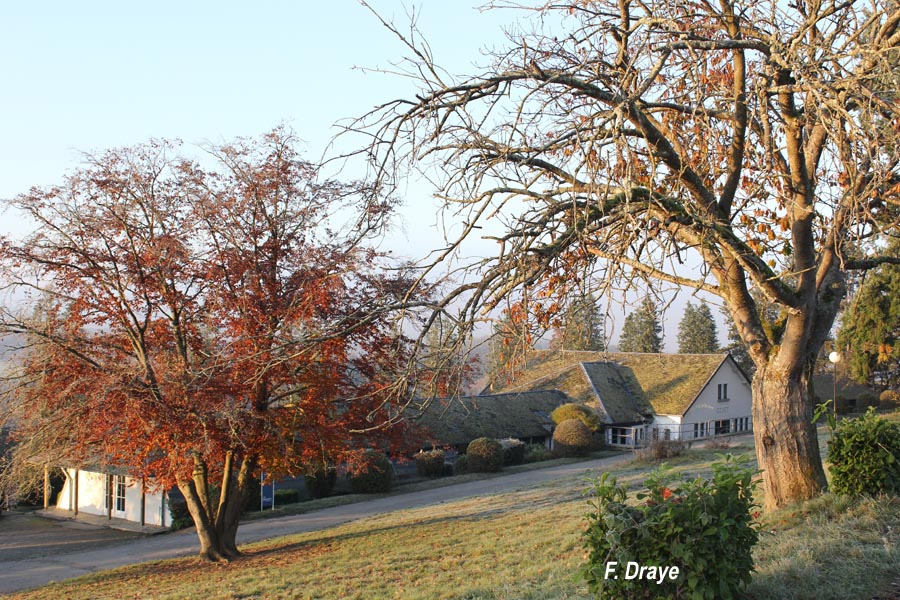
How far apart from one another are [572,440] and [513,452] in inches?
124

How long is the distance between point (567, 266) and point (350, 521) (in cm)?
1561

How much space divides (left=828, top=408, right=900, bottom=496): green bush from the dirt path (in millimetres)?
15444

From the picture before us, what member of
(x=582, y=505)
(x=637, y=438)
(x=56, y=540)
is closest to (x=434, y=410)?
(x=637, y=438)

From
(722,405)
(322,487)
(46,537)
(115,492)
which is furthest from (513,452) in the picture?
(46,537)

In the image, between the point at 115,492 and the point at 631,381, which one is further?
the point at 631,381

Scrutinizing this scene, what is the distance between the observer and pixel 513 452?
33.6 metres

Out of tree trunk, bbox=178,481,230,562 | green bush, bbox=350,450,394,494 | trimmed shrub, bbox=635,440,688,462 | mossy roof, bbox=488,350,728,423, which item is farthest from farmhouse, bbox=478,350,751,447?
tree trunk, bbox=178,481,230,562

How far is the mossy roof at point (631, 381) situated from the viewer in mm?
41331

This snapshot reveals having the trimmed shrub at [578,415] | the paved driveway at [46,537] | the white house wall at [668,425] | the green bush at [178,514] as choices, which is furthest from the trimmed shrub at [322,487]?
the white house wall at [668,425]

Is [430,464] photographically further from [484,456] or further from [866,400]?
[866,400]

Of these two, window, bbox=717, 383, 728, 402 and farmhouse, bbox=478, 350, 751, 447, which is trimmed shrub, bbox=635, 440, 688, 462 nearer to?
farmhouse, bbox=478, 350, 751, 447

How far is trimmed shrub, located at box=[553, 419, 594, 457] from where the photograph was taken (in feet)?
114

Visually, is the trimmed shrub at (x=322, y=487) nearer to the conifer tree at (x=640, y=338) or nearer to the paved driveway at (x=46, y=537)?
the paved driveway at (x=46, y=537)

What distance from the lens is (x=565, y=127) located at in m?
6.75
